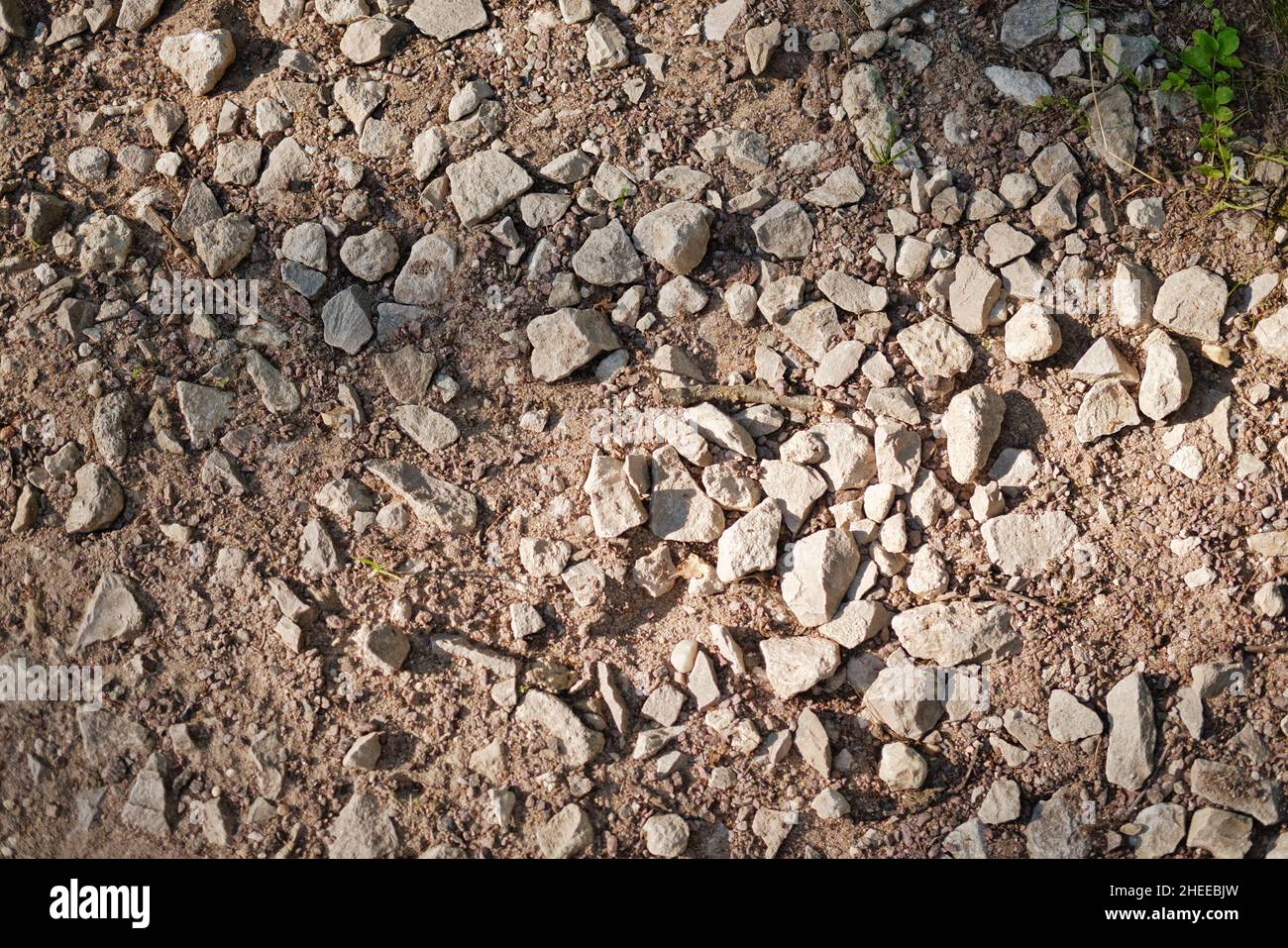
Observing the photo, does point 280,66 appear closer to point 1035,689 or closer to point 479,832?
point 479,832

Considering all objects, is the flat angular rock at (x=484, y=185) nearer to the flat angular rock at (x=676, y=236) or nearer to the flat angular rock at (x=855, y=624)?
the flat angular rock at (x=676, y=236)

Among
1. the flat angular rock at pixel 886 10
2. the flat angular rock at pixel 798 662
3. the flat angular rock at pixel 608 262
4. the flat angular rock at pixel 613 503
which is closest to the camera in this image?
the flat angular rock at pixel 798 662

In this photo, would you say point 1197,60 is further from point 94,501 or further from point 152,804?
point 152,804

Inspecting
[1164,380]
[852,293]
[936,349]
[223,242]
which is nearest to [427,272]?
[223,242]

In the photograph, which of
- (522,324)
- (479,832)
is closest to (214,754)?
(479,832)

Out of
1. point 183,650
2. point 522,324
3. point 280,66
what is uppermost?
point 280,66

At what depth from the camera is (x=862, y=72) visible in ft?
9.29

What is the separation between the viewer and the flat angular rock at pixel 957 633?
2443mm

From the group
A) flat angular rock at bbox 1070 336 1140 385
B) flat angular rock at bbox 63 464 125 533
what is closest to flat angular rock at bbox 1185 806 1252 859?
flat angular rock at bbox 1070 336 1140 385

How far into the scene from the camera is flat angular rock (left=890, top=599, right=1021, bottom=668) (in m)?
2.44

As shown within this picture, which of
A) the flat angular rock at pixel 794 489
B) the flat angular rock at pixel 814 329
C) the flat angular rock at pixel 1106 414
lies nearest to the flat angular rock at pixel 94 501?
the flat angular rock at pixel 794 489

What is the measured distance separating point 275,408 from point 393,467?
14.2 inches

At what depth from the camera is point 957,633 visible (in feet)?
8.02

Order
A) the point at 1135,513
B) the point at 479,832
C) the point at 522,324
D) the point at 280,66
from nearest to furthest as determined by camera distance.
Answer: the point at 479,832
the point at 1135,513
the point at 522,324
the point at 280,66
